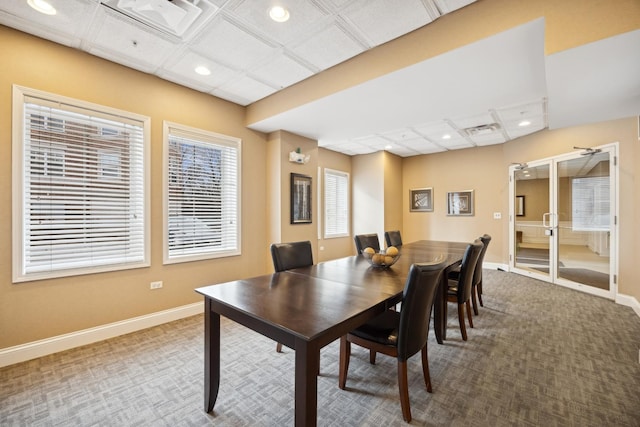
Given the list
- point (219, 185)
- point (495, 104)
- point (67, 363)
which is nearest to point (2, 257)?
point (67, 363)

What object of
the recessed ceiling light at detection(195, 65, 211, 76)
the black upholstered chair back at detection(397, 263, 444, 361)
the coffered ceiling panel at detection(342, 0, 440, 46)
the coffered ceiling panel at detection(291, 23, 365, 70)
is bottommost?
the black upholstered chair back at detection(397, 263, 444, 361)

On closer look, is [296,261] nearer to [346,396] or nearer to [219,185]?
[346,396]

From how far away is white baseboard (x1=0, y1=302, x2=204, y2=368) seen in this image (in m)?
2.28

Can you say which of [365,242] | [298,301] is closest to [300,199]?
[365,242]

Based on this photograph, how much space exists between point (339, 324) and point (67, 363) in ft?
8.38

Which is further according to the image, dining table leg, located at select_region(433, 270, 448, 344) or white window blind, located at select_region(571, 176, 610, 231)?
white window blind, located at select_region(571, 176, 610, 231)

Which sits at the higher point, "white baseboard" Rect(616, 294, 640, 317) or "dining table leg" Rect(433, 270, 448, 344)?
"dining table leg" Rect(433, 270, 448, 344)

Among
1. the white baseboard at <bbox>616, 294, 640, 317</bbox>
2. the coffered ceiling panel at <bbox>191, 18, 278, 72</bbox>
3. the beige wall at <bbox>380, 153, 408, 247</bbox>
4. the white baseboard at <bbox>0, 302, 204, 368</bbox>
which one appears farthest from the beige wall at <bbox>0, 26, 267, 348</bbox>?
the white baseboard at <bbox>616, 294, 640, 317</bbox>

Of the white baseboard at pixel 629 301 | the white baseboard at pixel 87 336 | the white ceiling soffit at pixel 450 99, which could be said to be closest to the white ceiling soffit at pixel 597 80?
the white ceiling soffit at pixel 450 99

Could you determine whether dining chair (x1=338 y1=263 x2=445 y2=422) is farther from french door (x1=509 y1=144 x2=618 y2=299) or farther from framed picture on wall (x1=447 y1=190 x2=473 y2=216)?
framed picture on wall (x1=447 y1=190 x2=473 y2=216)

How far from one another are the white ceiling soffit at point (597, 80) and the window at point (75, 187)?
12.7ft

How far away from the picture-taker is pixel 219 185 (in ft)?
12.2

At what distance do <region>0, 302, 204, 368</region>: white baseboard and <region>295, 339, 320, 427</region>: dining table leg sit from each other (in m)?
2.58

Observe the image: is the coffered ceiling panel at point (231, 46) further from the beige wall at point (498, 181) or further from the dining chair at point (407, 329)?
the beige wall at point (498, 181)
